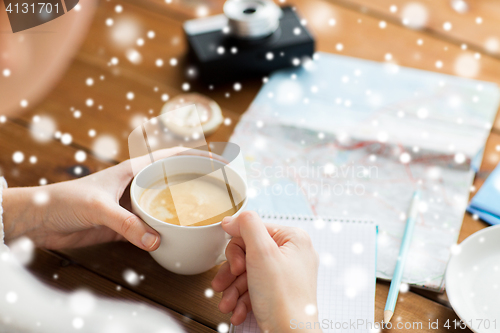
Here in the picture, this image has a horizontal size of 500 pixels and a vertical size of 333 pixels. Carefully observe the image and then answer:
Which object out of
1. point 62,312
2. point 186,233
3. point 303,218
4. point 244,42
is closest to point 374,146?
point 303,218

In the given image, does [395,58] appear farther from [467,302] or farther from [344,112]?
[467,302]

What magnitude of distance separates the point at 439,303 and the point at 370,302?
0.10m

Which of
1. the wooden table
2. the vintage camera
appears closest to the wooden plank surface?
the wooden table

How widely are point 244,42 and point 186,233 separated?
1.76 feet

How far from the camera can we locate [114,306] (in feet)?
1.93

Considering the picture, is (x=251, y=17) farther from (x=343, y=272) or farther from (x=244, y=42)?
(x=343, y=272)

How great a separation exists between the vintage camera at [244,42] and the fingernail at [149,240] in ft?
1.56

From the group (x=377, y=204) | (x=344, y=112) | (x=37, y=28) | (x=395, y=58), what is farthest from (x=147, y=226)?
(x=395, y=58)

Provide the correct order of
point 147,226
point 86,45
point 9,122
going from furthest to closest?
point 86,45, point 9,122, point 147,226

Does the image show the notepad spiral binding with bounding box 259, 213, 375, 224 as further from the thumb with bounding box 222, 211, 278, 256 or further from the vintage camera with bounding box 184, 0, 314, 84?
the vintage camera with bounding box 184, 0, 314, 84

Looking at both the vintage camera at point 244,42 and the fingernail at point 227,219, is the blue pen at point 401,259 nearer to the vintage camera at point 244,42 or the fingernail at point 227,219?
the fingernail at point 227,219

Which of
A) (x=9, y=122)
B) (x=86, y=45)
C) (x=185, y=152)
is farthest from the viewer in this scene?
(x=86, y=45)

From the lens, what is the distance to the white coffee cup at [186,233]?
0.53m

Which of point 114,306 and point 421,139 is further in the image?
point 421,139
